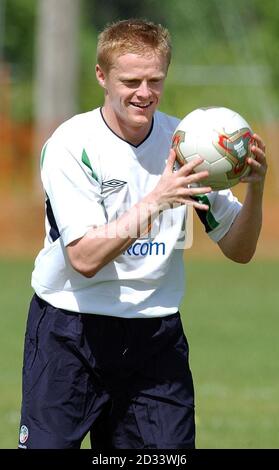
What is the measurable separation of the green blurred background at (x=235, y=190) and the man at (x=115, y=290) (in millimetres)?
2588

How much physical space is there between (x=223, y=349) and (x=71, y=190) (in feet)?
23.1

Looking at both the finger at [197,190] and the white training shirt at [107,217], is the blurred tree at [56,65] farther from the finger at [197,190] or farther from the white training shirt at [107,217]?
the finger at [197,190]

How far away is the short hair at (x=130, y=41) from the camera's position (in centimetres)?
510

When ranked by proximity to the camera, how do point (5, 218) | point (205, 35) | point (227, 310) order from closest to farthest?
point (227, 310)
point (5, 218)
point (205, 35)

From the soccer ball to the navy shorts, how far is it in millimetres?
731

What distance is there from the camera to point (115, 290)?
17.4 feet

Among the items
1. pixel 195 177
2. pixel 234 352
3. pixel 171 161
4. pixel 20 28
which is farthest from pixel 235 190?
pixel 20 28

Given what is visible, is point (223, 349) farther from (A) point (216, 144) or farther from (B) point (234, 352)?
(A) point (216, 144)

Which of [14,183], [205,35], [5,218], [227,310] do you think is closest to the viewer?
[227,310]

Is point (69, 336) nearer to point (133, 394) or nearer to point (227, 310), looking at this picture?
point (133, 394)

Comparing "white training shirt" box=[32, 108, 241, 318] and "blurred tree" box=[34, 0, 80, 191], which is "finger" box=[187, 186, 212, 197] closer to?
"white training shirt" box=[32, 108, 241, 318]

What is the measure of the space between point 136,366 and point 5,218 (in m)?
18.2

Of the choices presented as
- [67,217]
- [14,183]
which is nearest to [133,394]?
[67,217]

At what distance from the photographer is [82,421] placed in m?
5.28
